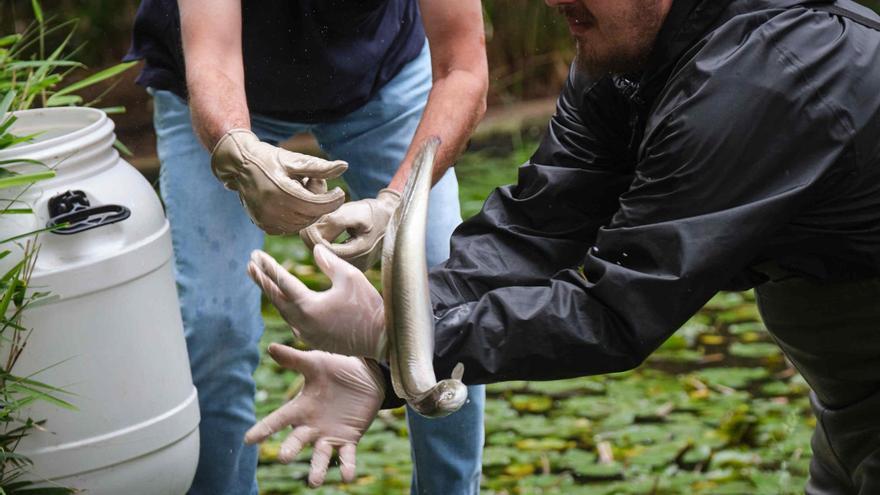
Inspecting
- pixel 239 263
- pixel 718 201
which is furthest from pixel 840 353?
pixel 239 263

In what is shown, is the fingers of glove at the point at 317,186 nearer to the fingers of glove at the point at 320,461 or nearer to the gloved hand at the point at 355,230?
the gloved hand at the point at 355,230

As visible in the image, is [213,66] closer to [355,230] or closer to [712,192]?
[355,230]

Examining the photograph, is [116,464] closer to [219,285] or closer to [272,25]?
[219,285]

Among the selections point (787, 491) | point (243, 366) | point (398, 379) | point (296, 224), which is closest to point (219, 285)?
point (243, 366)

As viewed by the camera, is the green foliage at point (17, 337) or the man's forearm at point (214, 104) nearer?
the green foliage at point (17, 337)

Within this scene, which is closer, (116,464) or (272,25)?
(116,464)

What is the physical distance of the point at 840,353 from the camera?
→ 8.44 ft

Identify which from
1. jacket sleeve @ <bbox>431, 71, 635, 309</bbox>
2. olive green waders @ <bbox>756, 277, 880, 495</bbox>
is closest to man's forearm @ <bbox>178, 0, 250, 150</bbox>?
jacket sleeve @ <bbox>431, 71, 635, 309</bbox>

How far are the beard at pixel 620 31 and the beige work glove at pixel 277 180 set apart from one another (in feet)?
1.84

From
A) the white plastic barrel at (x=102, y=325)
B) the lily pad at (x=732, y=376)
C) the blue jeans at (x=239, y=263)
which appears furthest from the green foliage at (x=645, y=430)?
the white plastic barrel at (x=102, y=325)

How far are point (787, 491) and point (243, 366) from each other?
1667 millimetres

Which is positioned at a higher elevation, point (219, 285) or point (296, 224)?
point (296, 224)

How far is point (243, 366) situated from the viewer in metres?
3.27

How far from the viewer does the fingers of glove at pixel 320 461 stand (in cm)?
217
